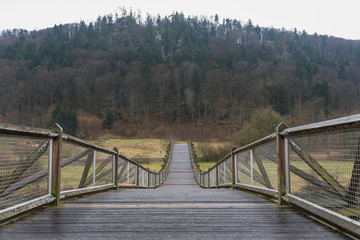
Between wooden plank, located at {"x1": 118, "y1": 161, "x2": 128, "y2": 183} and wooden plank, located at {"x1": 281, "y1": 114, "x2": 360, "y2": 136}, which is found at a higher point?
wooden plank, located at {"x1": 281, "y1": 114, "x2": 360, "y2": 136}

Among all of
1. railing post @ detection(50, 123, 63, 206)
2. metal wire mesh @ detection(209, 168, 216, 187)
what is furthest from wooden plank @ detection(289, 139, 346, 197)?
metal wire mesh @ detection(209, 168, 216, 187)

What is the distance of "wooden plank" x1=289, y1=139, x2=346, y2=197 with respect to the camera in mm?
2771

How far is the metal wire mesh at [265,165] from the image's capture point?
4.28 metres

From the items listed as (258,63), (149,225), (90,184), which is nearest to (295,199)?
(149,225)

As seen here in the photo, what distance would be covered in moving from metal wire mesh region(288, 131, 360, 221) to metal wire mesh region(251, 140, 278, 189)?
0.53 m

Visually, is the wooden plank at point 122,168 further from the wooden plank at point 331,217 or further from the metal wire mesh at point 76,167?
the wooden plank at point 331,217

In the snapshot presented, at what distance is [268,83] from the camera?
70938 millimetres

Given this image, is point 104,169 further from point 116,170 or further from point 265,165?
point 265,165

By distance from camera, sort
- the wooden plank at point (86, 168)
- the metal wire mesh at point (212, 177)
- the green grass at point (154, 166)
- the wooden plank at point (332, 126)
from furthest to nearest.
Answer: the green grass at point (154, 166) < the metal wire mesh at point (212, 177) < the wooden plank at point (86, 168) < the wooden plank at point (332, 126)

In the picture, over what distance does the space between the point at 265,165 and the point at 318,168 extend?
1568mm

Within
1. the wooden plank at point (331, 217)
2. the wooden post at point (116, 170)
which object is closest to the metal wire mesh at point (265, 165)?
the wooden plank at point (331, 217)

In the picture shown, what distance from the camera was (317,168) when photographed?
10.2ft

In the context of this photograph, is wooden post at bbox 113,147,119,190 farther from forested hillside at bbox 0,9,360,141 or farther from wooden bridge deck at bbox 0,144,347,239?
forested hillside at bbox 0,9,360,141

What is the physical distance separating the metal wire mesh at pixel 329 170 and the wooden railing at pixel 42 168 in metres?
3.04
